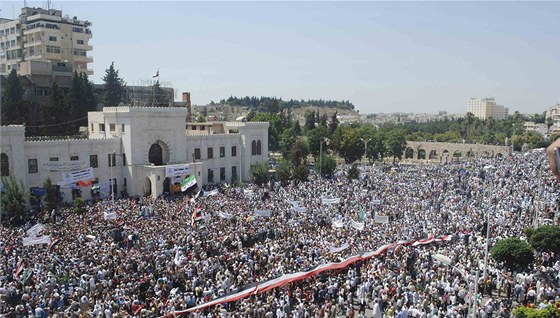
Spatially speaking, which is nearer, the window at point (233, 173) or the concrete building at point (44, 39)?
the window at point (233, 173)

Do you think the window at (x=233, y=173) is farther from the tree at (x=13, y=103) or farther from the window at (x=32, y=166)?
the tree at (x=13, y=103)

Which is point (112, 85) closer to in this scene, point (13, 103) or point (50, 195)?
point (13, 103)

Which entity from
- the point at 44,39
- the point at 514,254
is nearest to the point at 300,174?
the point at 514,254

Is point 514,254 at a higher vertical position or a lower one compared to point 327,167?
higher

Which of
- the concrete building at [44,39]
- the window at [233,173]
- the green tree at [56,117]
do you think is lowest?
the window at [233,173]

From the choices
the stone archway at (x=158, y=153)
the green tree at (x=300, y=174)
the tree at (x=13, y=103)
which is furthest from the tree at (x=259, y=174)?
the tree at (x=13, y=103)

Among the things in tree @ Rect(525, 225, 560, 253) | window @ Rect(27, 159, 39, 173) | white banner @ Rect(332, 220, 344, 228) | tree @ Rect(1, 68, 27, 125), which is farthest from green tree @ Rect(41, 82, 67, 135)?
tree @ Rect(525, 225, 560, 253)

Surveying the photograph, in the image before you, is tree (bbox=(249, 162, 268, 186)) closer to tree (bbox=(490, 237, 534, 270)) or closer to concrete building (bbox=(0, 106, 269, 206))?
concrete building (bbox=(0, 106, 269, 206))
